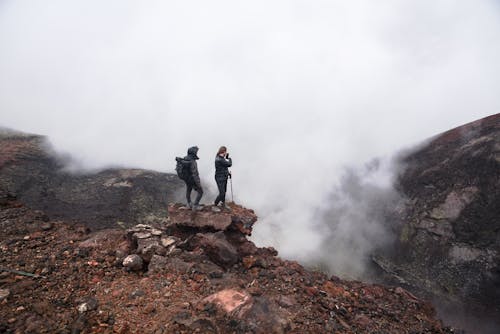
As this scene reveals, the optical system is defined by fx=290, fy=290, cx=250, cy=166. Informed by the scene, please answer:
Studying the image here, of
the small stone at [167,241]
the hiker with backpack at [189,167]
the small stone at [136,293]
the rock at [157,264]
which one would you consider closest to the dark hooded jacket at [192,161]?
the hiker with backpack at [189,167]

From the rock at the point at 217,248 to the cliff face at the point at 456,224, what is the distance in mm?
11892

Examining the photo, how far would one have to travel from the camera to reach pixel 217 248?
8.20m

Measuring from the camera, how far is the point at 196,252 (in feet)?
26.2

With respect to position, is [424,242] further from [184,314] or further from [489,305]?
[184,314]

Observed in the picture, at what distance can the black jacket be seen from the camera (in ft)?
30.4

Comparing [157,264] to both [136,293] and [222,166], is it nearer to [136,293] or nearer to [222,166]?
[136,293]

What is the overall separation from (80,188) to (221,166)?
11649 mm

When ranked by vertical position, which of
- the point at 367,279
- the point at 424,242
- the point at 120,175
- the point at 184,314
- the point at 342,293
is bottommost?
the point at 367,279

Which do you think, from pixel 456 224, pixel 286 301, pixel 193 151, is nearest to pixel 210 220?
pixel 193 151

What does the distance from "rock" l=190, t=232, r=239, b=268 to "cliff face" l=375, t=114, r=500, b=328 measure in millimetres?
11892

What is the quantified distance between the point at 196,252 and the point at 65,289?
3060 mm

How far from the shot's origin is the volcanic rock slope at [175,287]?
18.3 ft

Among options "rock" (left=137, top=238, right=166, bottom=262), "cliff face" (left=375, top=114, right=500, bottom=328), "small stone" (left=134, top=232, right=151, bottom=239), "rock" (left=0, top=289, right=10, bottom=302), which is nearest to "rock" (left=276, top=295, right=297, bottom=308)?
"rock" (left=137, top=238, right=166, bottom=262)

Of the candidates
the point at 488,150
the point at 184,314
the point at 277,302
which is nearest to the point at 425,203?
A: the point at 488,150
